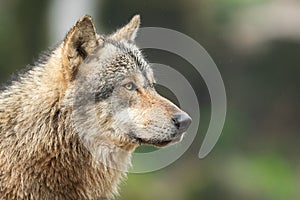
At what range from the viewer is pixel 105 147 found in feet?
22.6

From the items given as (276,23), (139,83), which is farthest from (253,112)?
(139,83)

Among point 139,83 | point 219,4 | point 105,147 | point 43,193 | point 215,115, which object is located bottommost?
point 43,193

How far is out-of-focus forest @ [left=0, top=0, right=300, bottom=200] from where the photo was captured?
1552 centimetres

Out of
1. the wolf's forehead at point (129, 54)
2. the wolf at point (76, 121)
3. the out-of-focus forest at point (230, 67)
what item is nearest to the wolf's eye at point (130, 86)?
the wolf at point (76, 121)

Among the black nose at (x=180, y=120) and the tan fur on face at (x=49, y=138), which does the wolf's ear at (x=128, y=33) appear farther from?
the black nose at (x=180, y=120)

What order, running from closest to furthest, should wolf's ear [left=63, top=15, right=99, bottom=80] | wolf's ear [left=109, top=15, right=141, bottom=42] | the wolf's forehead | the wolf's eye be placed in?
wolf's ear [left=63, top=15, right=99, bottom=80]
the wolf's eye
the wolf's forehead
wolf's ear [left=109, top=15, right=141, bottom=42]

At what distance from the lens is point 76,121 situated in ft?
22.0

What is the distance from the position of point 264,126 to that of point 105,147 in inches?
475

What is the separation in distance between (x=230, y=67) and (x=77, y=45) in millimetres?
12137

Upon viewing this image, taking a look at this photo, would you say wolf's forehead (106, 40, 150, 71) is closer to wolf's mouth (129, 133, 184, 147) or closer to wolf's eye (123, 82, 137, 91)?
wolf's eye (123, 82, 137, 91)

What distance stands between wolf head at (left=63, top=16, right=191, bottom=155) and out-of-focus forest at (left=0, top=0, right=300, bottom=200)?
7573mm

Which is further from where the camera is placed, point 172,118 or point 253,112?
point 253,112

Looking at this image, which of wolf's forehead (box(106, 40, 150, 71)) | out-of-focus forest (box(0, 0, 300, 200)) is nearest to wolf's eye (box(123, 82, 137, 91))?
wolf's forehead (box(106, 40, 150, 71))

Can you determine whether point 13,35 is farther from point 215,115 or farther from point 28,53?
point 215,115
